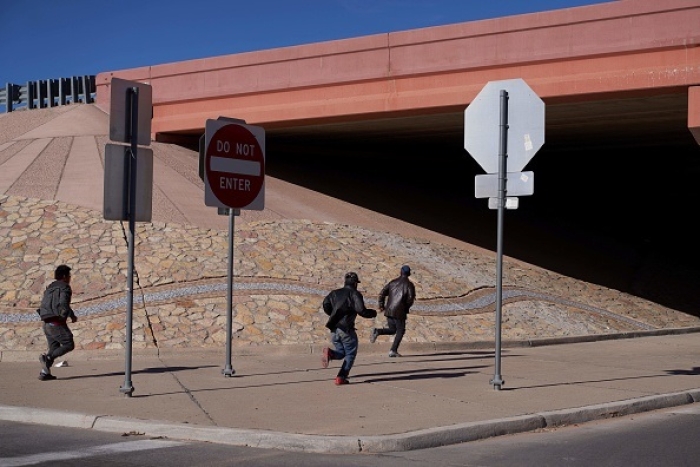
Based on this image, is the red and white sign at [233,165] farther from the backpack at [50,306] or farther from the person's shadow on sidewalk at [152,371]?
the person's shadow on sidewalk at [152,371]

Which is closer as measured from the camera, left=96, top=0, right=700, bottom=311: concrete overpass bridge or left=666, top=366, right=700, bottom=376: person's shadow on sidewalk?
left=666, top=366, right=700, bottom=376: person's shadow on sidewalk

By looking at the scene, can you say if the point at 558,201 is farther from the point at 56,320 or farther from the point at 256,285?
the point at 56,320

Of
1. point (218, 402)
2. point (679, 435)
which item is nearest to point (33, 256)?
point (218, 402)

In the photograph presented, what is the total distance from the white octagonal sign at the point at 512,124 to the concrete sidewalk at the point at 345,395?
3.02 metres

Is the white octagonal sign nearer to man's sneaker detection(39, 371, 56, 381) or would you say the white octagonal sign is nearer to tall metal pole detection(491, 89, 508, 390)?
tall metal pole detection(491, 89, 508, 390)

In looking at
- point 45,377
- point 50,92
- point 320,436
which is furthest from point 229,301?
point 50,92

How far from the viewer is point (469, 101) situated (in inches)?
883

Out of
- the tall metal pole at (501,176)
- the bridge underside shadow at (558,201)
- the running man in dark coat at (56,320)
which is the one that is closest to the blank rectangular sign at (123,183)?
the running man in dark coat at (56,320)

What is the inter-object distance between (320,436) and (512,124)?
522cm

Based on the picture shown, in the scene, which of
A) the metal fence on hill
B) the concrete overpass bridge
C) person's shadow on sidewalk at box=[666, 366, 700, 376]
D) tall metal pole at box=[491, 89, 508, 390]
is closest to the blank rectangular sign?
tall metal pole at box=[491, 89, 508, 390]

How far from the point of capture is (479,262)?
24.1 metres

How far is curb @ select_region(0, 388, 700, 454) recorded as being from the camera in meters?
8.70

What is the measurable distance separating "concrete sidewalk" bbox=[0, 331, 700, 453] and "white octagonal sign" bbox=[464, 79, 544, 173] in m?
3.02

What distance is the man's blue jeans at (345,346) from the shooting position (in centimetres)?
1227
